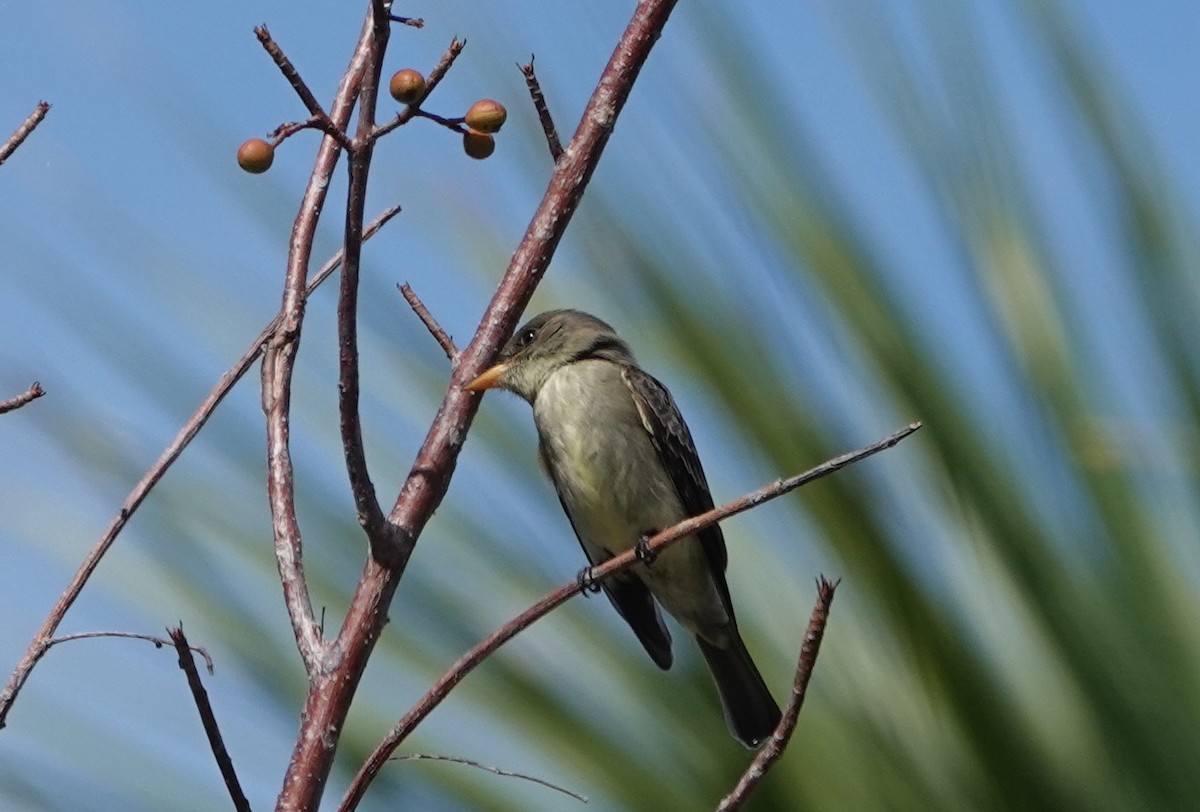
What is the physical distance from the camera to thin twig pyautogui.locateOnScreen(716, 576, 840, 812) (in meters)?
1.73

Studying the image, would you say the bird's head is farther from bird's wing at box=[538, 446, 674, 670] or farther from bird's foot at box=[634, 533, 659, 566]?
bird's foot at box=[634, 533, 659, 566]

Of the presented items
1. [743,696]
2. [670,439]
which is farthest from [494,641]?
[670,439]

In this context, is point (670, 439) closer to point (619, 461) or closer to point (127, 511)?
point (619, 461)

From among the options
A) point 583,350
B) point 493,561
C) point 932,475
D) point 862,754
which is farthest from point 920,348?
point 583,350

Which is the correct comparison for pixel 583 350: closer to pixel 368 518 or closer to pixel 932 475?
pixel 932 475

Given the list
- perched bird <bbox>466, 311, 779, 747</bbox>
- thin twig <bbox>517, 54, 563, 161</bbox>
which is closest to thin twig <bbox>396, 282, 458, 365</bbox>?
thin twig <bbox>517, 54, 563, 161</bbox>

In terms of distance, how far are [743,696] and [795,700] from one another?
1841mm

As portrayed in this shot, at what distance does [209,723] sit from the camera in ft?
5.65

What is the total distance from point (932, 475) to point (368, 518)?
1.39 metres

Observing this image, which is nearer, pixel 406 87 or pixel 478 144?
pixel 406 87

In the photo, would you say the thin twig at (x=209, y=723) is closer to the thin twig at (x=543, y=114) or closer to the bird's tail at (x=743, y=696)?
the thin twig at (x=543, y=114)

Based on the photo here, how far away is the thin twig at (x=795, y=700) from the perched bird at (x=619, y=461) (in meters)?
2.47

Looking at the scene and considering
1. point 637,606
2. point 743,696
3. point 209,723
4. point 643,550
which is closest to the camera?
point 209,723

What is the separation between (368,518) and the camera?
76.7 inches
